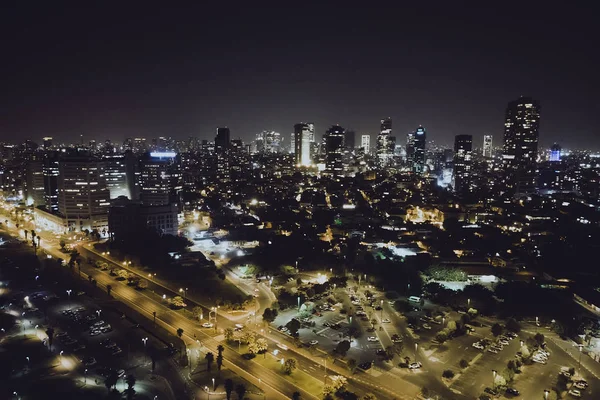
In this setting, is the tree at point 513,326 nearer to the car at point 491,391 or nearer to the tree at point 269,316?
the car at point 491,391

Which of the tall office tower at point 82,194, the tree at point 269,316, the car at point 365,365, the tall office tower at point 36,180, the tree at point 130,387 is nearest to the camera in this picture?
the tree at point 130,387

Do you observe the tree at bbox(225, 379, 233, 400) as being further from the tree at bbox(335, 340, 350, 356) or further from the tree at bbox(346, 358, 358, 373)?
the tree at bbox(335, 340, 350, 356)

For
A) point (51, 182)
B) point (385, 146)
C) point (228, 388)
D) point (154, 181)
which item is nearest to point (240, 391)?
point (228, 388)

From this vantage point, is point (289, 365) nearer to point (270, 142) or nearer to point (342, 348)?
point (342, 348)

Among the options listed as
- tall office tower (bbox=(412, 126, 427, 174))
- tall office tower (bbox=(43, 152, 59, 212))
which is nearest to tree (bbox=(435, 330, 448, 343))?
tall office tower (bbox=(43, 152, 59, 212))

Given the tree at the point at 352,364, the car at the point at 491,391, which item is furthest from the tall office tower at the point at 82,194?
the car at the point at 491,391

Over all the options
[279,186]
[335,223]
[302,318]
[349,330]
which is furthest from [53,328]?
[279,186]
